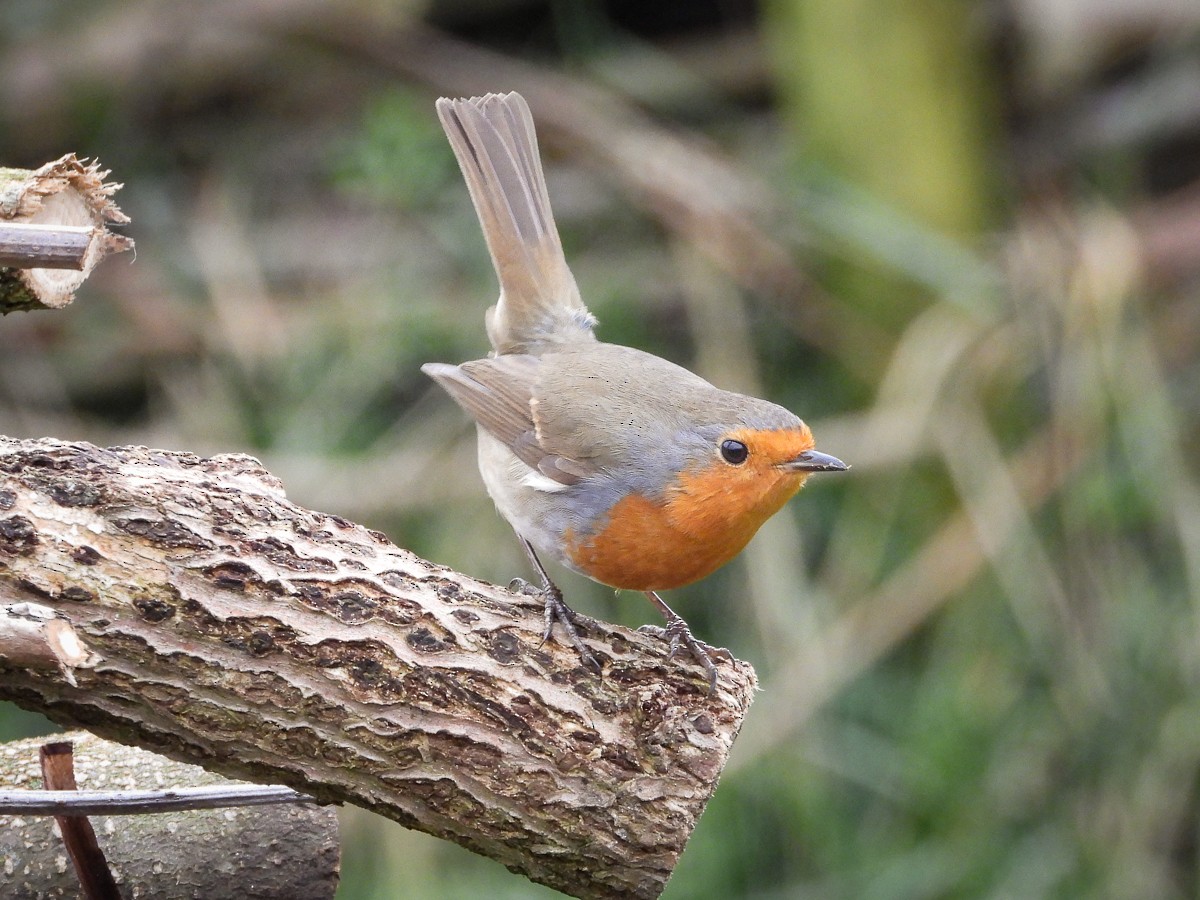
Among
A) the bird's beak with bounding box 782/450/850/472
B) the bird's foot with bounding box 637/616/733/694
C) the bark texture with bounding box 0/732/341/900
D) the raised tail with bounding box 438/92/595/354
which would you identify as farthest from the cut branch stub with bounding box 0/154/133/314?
the raised tail with bounding box 438/92/595/354

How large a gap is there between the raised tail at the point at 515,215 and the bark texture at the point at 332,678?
4.65ft

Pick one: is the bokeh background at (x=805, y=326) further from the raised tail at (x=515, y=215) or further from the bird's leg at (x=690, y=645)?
the bird's leg at (x=690, y=645)

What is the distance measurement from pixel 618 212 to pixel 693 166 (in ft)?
1.45

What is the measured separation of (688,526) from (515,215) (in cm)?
117

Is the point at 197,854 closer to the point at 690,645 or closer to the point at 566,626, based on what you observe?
the point at 566,626

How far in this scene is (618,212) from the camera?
19.0 ft

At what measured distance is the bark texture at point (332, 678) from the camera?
1.82 m

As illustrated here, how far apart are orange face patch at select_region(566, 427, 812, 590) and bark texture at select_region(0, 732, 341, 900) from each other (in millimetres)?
791

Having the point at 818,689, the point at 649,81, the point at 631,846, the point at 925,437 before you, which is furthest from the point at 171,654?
the point at 649,81

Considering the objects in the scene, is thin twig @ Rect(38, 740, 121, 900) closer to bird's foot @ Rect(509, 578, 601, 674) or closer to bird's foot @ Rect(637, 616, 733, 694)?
bird's foot @ Rect(509, 578, 601, 674)

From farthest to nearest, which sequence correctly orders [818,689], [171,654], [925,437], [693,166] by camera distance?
[693,166] → [925,437] → [818,689] → [171,654]

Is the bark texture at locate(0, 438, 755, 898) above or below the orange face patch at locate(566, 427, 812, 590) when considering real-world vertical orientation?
below

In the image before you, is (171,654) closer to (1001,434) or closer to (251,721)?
(251,721)

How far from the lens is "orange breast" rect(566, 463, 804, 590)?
268 cm
